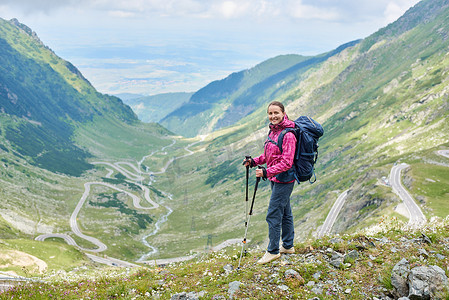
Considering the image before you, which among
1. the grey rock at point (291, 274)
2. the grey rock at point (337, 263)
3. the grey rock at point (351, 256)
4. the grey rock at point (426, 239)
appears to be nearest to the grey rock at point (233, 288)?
the grey rock at point (291, 274)

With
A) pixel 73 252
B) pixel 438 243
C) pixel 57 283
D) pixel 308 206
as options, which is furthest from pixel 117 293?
pixel 308 206

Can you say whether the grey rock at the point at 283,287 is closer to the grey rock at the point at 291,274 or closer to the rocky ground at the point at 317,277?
the rocky ground at the point at 317,277

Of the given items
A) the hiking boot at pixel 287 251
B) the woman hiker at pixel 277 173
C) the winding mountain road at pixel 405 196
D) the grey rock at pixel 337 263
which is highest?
the winding mountain road at pixel 405 196

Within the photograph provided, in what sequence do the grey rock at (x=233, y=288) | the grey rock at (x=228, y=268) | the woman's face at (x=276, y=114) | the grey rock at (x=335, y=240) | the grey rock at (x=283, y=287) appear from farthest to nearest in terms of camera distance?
the grey rock at (x=335, y=240) → the grey rock at (x=228, y=268) → the woman's face at (x=276, y=114) → the grey rock at (x=283, y=287) → the grey rock at (x=233, y=288)

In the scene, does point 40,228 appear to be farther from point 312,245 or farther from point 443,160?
point 443,160

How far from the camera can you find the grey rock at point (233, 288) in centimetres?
1128

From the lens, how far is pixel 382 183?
98375 millimetres

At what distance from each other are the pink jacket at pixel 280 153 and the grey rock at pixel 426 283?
5.57 meters

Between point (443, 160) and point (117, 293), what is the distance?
416 ft

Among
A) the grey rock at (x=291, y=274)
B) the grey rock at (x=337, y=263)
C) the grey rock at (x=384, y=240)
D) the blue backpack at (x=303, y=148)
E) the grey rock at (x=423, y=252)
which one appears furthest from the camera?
the grey rock at (x=384, y=240)

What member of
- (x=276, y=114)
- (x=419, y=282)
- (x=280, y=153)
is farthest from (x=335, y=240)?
(x=276, y=114)

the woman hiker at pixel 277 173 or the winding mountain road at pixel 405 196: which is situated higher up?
the winding mountain road at pixel 405 196

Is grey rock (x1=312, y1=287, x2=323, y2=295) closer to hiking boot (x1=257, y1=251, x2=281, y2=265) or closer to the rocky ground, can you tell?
the rocky ground

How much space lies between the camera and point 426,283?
983 cm
